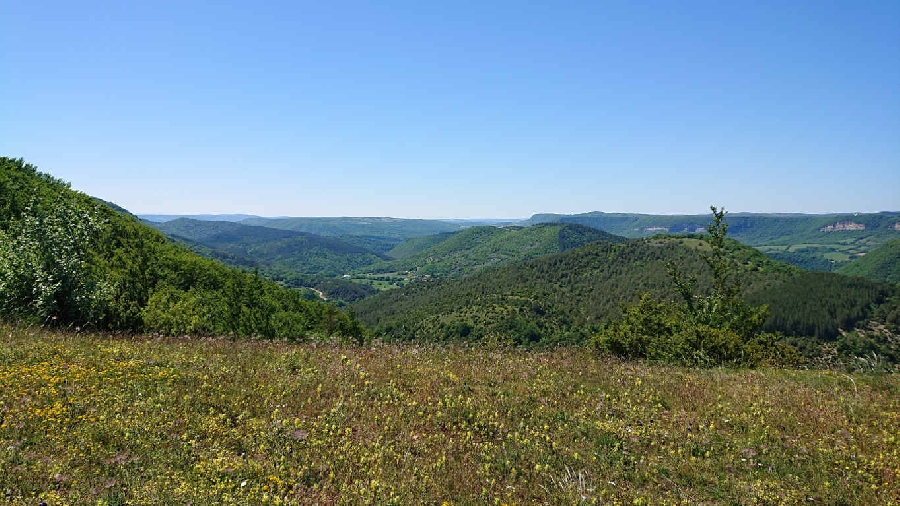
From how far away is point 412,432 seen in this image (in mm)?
8211

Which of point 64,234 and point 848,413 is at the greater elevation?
point 64,234

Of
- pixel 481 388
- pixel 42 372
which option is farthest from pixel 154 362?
pixel 481 388

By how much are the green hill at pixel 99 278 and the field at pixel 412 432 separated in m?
2.94

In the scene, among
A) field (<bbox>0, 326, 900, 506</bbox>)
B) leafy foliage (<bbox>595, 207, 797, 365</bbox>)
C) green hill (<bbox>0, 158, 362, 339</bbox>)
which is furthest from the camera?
leafy foliage (<bbox>595, 207, 797, 365</bbox>)

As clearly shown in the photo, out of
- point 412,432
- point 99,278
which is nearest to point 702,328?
point 412,432

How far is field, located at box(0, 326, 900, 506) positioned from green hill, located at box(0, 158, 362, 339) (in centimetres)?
294

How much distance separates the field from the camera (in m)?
6.21

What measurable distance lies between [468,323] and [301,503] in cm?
16105

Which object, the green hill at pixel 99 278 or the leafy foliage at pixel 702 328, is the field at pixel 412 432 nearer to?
the green hill at pixel 99 278

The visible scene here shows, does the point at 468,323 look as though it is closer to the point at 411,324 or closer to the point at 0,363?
the point at 411,324

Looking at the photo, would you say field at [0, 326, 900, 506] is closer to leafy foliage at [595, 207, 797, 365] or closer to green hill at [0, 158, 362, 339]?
green hill at [0, 158, 362, 339]

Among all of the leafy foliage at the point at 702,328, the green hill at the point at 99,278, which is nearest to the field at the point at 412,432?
the green hill at the point at 99,278

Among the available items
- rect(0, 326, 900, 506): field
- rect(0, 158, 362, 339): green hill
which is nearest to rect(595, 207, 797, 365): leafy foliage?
rect(0, 326, 900, 506): field

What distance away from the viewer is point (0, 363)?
30.2ft
